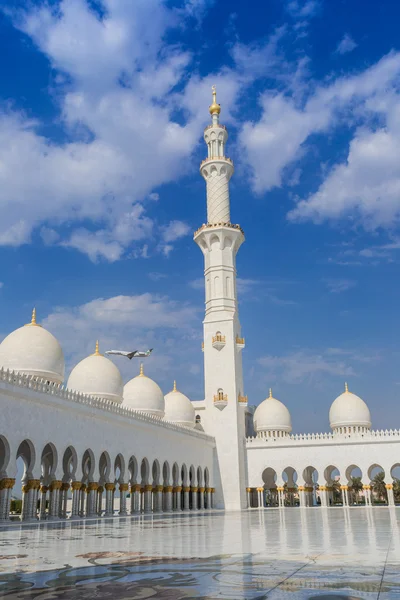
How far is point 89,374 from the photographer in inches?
1000

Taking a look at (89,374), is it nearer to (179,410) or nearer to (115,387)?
(115,387)

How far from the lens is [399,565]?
4926 mm

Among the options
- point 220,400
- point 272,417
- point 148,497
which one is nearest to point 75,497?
point 148,497

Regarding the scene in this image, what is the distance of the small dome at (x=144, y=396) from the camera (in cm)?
3036

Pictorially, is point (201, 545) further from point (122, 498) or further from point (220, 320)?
point (220, 320)

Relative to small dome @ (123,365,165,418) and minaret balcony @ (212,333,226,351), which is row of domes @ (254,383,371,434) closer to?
minaret balcony @ (212,333,226,351)

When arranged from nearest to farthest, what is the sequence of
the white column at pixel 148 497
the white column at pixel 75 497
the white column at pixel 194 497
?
the white column at pixel 75 497
the white column at pixel 148 497
the white column at pixel 194 497

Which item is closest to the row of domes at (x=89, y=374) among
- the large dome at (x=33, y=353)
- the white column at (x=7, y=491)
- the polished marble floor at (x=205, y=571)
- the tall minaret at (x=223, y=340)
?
the large dome at (x=33, y=353)

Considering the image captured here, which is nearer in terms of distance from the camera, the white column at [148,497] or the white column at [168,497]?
the white column at [148,497]

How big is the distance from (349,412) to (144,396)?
13269 millimetres

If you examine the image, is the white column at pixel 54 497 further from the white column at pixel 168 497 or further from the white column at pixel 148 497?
the white column at pixel 168 497

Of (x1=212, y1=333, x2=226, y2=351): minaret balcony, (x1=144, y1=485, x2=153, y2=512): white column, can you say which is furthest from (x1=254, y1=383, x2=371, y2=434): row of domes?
(x1=144, y1=485, x2=153, y2=512): white column

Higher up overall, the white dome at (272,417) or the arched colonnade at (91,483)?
the white dome at (272,417)

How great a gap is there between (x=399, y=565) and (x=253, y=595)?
6.52 feet
